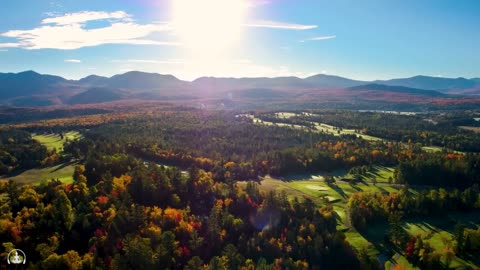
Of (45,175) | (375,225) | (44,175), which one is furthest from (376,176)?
(44,175)

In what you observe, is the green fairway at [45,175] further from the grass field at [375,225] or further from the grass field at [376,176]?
the grass field at [376,176]

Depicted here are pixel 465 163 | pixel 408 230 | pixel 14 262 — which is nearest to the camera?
pixel 14 262

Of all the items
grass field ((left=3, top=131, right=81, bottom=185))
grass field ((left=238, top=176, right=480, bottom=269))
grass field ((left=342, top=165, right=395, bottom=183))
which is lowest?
grass field ((left=238, top=176, right=480, bottom=269))

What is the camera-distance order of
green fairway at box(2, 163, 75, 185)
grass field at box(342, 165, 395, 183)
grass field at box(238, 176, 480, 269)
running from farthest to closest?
grass field at box(342, 165, 395, 183) → green fairway at box(2, 163, 75, 185) → grass field at box(238, 176, 480, 269)

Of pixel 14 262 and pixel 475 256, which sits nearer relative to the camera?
pixel 14 262

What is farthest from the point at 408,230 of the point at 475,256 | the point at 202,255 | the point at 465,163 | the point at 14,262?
the point at 14,262

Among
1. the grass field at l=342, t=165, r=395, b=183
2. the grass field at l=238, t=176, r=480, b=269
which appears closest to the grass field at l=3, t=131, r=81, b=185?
the grass field at l=238, t=176, r=480, b=269

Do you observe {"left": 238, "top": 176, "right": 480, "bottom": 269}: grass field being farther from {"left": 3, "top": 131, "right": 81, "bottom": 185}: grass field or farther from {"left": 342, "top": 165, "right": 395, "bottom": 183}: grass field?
{"left": 3, "top": 131, "right": 81, "bottom": 185}: grass field

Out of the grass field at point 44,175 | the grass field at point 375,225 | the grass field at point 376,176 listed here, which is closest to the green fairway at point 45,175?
the grass field at point 44,175

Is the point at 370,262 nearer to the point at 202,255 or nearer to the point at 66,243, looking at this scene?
the point at 202,255

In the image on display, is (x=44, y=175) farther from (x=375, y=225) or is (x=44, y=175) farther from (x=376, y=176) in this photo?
(x=376, y=176)
